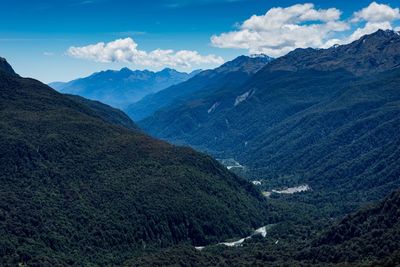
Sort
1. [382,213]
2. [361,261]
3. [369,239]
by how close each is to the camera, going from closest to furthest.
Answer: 1. [361,261]
2. [369,239]
3. [382,213]

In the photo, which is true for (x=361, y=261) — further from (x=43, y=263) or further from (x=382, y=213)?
(x=43, y=263)

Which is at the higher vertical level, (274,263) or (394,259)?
(394,259)

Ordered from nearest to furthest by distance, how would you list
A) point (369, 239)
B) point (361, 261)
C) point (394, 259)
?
1. point (394, 259)
2. point (361, 261)
3. point (369, 239)

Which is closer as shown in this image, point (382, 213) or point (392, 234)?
point (392, 234)

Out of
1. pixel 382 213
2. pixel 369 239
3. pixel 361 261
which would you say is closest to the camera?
pixel 361 261

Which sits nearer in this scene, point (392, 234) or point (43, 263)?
point (392, 234)

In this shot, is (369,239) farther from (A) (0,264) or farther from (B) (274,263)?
(A) (0,264)

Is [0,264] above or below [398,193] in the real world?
below

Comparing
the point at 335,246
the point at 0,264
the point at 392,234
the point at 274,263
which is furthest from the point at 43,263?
the point at 392,234

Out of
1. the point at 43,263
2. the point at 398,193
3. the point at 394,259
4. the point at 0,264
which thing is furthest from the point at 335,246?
the point at 0,264

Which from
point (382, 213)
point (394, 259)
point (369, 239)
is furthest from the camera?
point (382, 213)
